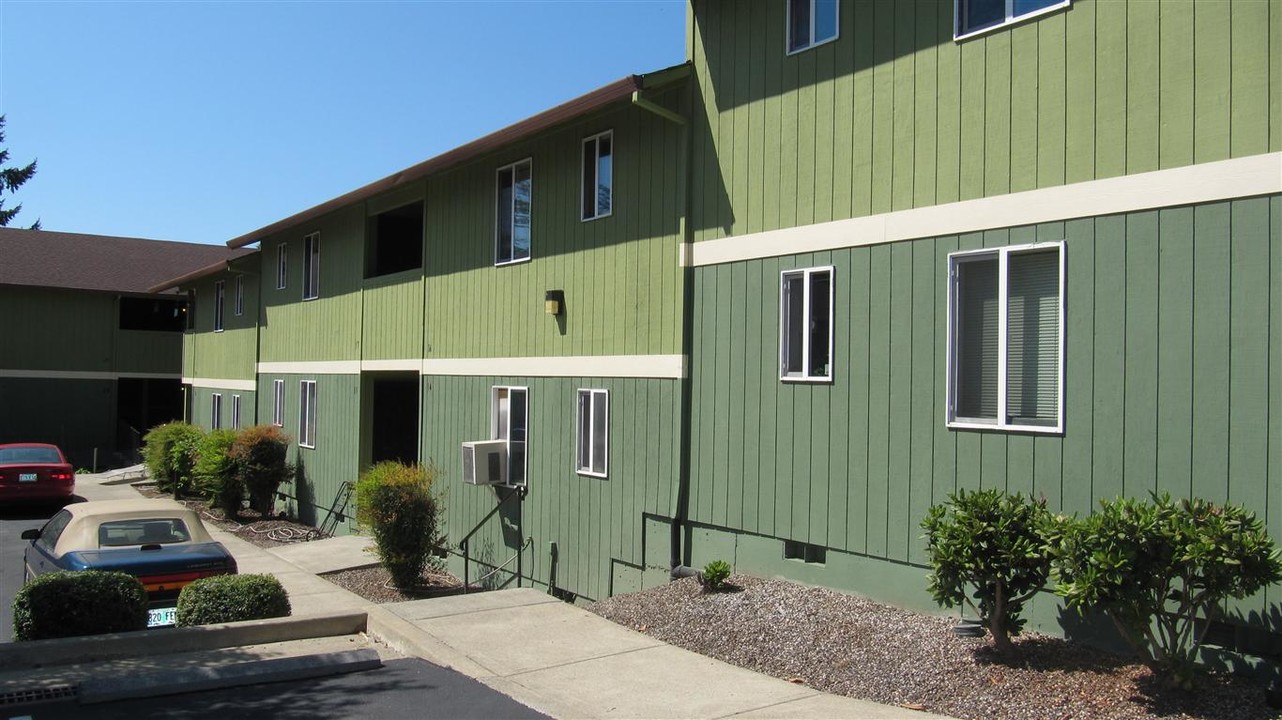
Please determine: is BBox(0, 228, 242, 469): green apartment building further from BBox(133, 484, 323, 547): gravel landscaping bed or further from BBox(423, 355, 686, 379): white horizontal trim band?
BBox(423, 355, 686, 379): white horizontal trim band

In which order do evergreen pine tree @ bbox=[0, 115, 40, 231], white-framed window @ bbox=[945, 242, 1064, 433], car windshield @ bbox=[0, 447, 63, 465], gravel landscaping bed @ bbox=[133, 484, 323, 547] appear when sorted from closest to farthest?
white-framed window @ bbox=[945, 242, 1064, 433]
gravel landscaping bed @ bbox=[133, 484, 323, 547]
car windshield @ bbox=[0, 447, 63, 465]
evergreen pine tree @ bbox=[0, 115, 40, 231]

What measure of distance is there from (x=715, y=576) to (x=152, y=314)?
32392 millimetres

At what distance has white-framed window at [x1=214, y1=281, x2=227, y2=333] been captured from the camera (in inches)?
1122

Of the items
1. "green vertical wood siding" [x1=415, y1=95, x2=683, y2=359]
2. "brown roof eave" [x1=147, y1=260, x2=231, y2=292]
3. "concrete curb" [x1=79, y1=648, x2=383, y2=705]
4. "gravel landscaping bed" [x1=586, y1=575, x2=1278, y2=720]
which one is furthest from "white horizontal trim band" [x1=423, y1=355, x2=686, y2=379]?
"brown roof eave" [x1=147, y1=260, x2=231, y2=292]

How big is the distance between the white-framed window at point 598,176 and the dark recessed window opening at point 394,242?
6.93 metres

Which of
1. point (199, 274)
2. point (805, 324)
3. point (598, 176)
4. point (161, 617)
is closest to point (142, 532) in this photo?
point (161, 617)

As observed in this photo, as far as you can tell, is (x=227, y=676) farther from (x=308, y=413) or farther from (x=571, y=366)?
(x=308, y=413)

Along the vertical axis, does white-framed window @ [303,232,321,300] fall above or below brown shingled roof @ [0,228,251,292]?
below

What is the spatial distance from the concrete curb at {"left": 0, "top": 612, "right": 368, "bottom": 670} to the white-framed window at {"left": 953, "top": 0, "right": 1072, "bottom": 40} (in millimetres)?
7554

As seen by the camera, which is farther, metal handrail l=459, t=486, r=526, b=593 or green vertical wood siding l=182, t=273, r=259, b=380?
green vertical wood siding l=182, t=273, r=259, b=380

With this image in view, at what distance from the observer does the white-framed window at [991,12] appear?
7652 mm

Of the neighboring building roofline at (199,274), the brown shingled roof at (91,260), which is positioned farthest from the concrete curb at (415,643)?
the brown shingled roof at (91,260)

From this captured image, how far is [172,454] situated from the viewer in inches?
992

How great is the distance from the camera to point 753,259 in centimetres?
988
